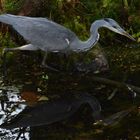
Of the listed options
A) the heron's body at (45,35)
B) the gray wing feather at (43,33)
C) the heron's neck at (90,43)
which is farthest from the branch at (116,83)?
the gray wing feather at (43,33)

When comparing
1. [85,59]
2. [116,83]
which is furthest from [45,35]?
[116,83]

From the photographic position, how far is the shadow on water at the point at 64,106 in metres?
6.09

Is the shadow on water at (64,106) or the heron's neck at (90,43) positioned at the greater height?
the heron's neck at (90,43)

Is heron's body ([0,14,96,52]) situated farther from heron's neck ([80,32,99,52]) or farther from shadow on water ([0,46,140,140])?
shadow on water ([0,46,140,140])

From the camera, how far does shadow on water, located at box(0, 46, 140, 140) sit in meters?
6.09

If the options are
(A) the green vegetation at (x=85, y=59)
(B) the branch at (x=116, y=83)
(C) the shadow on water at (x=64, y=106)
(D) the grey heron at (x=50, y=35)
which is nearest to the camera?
(C) the shadow on water at (x=64, y=106)

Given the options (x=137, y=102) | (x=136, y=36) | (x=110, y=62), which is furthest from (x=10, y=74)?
(x=136, y=36)

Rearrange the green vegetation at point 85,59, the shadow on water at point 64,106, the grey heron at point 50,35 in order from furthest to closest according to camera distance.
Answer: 1. the grey heron at point 50,35
2. the green vegetation at point 85,59
3. the shadow on water at point 64,106

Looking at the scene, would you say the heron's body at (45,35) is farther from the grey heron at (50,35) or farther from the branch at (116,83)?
the branch at (116,83)

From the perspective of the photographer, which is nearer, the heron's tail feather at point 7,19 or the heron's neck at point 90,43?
the heron's tail feather at point 7,19

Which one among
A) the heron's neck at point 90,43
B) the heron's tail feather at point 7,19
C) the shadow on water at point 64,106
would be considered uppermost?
the heron's tail feather at point 7,19

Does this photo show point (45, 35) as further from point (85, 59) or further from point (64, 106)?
point (64, 106)

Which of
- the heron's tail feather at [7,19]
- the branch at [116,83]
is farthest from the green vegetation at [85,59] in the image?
the heron's tail feather at [7,19]

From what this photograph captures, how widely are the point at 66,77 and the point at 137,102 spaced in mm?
1614
